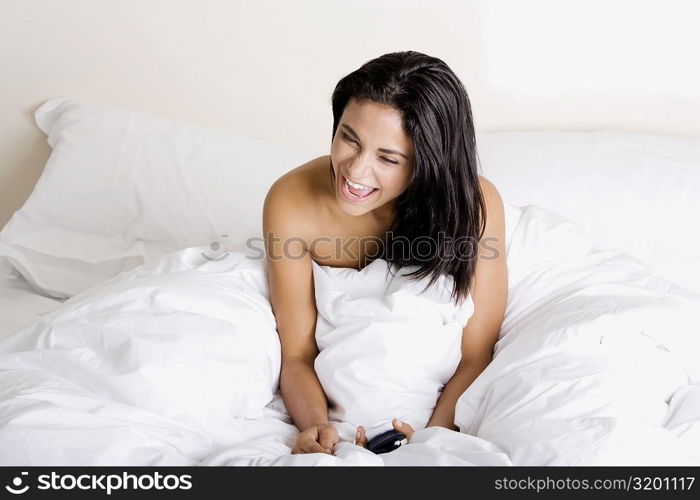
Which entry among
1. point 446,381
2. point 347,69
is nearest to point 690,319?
point 446,381

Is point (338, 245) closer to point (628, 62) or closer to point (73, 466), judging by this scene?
point (73, 466)

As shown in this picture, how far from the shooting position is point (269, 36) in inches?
90.5

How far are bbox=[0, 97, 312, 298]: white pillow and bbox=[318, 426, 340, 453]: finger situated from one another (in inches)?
30.1

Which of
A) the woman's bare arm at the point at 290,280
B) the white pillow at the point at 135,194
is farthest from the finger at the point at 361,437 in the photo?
the white pillow at the point at 135,194

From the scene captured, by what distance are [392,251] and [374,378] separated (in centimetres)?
29

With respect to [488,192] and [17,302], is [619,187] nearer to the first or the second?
[488,192]

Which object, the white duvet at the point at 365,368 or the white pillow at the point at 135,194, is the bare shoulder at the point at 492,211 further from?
the white pillow at the point at 135,194

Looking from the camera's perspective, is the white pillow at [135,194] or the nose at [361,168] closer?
the nose at [361,168]

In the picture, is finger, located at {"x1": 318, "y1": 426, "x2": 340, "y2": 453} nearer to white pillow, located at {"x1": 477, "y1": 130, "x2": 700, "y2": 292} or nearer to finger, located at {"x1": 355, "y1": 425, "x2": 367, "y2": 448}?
finger, located at {"x1": 355, "y1": 425, "x2": 367, "y2": 448}

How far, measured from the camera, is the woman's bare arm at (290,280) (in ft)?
5.21

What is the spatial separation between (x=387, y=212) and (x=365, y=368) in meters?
0.35
